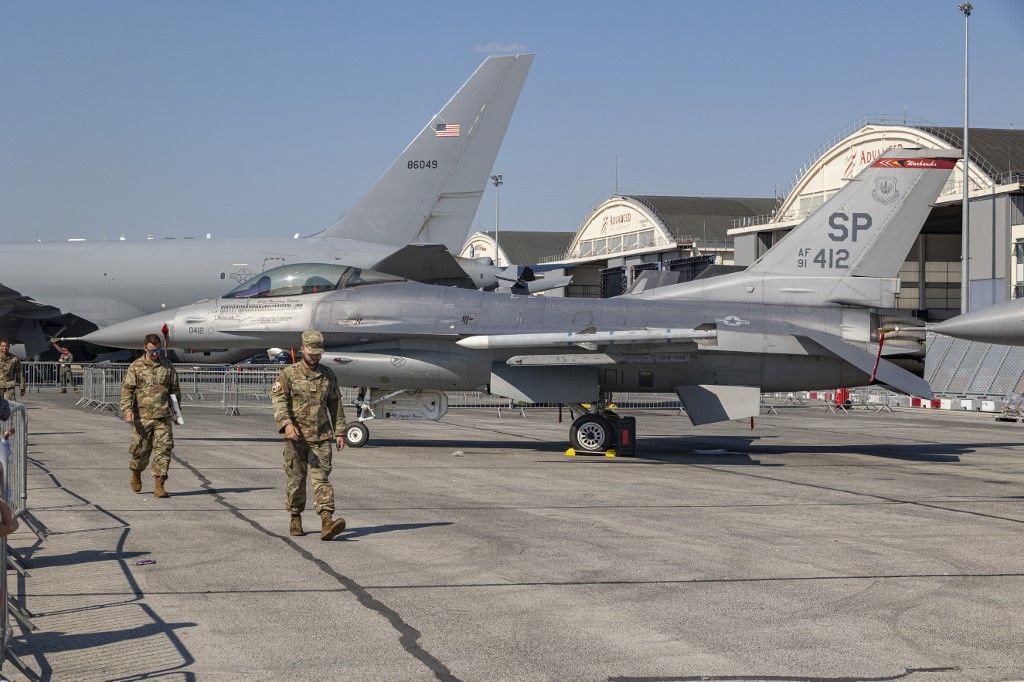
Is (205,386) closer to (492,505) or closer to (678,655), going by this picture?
(492,505)

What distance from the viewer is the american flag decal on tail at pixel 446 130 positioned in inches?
1237

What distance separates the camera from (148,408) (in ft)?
44.3

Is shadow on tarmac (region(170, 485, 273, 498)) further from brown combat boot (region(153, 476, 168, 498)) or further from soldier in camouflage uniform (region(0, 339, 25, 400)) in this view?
soldier in camouflage uniform (region(0, 339, 25, 400))

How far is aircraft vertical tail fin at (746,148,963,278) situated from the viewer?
18.5 m

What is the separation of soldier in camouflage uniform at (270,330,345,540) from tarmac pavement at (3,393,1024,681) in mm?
444

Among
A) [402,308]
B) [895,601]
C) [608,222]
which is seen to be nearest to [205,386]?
[402,308]

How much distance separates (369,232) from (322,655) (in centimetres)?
2802

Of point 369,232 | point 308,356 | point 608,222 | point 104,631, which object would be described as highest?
point 608,222

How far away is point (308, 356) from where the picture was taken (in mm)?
10375

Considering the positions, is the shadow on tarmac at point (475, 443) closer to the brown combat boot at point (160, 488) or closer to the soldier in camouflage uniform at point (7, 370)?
the brown combat boot at point (160, 488)

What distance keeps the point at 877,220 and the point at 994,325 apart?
8.45m

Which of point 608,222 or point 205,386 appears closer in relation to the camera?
point 205,386

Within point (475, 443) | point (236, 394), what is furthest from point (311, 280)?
point (236, 394)

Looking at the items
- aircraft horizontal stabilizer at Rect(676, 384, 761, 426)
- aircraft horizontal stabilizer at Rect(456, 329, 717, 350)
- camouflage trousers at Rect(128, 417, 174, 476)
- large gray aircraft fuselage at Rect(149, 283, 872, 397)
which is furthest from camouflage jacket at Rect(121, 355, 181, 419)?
aircraft horizontal stabilizer at Rect(676, 384, 761, 426)
